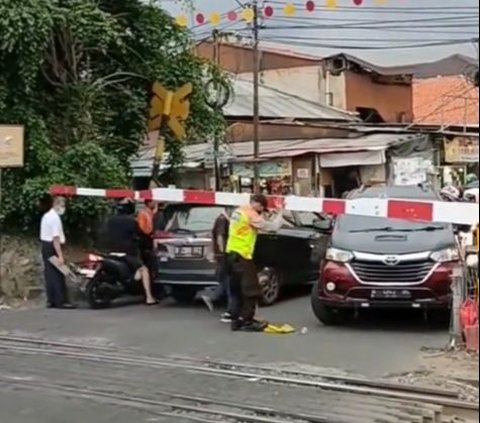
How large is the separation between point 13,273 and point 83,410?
8.75 meters

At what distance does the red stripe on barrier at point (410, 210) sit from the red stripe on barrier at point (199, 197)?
3.37m

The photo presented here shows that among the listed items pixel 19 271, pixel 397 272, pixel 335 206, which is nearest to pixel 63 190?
pixel 19 271

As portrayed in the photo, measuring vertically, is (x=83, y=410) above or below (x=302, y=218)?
below

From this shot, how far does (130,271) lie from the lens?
50.6ft

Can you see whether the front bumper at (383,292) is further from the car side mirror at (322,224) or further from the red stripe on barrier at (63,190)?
the red stripe on barrier at (63,190)

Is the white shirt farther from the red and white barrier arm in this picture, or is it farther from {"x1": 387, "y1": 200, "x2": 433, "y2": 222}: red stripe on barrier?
{"x1": 387, "y1": 200, "x2": 433, "y2": 222}: red stripe on barrier

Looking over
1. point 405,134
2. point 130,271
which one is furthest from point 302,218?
point 405,134

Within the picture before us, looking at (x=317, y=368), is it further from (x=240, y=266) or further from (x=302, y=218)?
(x=302, y=218)

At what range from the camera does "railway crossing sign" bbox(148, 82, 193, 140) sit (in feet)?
65.3

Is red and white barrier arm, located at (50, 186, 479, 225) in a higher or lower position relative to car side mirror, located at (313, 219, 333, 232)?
higher

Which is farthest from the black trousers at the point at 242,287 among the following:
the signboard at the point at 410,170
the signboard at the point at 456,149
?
the signboard at the point at 456,149

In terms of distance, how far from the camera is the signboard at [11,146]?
1529 cm

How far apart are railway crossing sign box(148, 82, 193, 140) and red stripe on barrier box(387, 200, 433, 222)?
375 inches

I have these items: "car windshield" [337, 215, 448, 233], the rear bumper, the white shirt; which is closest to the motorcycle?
the rear bumper
